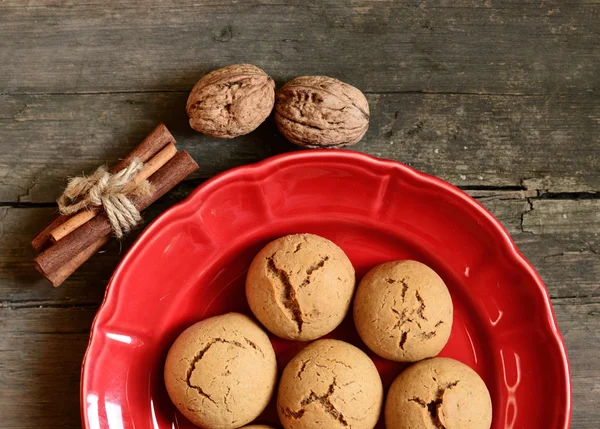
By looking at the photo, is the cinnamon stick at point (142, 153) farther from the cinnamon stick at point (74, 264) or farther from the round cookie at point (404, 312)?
the round cookie at point (404, 312)

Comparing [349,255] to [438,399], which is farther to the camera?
[349,255]

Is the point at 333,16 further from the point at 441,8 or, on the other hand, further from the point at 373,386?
the point at 373,386

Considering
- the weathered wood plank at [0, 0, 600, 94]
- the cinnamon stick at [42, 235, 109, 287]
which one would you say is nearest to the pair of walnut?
the weathered wood plank at [0, 0, 600, 94]

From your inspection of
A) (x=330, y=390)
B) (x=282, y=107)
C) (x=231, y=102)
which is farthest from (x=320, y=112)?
(x=330, y=390)

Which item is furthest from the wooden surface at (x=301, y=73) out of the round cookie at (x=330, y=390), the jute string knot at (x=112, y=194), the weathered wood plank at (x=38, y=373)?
the round cookie at (x=330, y=390)

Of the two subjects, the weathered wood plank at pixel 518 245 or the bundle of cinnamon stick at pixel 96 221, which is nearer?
the bundle of cinnamon stick at pixel 96 221

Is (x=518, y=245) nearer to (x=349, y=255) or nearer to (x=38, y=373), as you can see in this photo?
(x=349, y=255)
